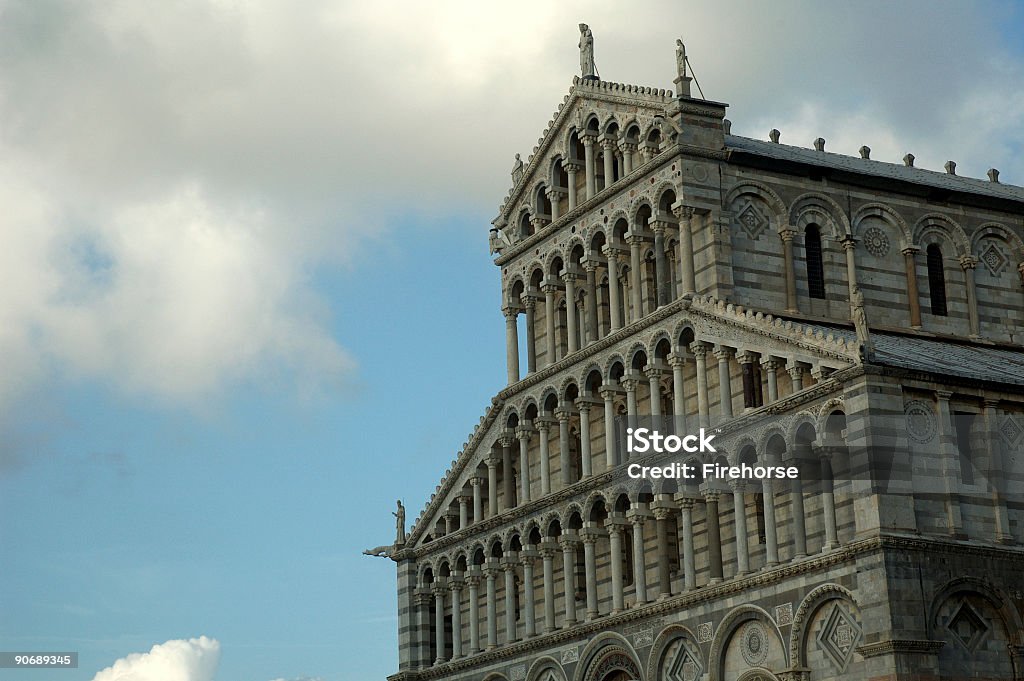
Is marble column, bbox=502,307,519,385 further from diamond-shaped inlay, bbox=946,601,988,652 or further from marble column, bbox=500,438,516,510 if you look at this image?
diamond-shaped inlay, bbox=946,601,988,652

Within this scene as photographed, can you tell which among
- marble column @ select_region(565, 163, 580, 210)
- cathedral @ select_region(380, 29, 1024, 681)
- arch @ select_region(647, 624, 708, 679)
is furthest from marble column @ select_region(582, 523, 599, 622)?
marble column @ select_region(565, 163, 580, 210)

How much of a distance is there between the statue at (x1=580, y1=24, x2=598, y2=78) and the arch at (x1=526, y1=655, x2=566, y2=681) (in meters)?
19.0

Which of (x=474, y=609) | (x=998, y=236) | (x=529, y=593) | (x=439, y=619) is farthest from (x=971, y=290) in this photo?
(x=439, y=619)

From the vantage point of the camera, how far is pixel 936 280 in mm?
58938

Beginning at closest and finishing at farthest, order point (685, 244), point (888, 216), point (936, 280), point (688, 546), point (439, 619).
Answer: point (688, 546) < point (685, 244) < point (888, 216) < point (936, 280) < point (439, 619)

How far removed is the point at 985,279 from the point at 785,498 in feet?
45.8

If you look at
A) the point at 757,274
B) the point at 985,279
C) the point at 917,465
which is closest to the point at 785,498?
the point at 917,465

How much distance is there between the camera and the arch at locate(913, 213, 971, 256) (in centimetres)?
5884

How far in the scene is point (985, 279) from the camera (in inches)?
2352

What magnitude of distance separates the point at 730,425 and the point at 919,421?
6.14 meters

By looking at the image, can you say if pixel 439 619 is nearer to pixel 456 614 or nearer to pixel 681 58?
Answer: pixel 456 614

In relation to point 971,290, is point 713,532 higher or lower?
lower

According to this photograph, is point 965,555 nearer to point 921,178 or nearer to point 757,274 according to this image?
point 757,274

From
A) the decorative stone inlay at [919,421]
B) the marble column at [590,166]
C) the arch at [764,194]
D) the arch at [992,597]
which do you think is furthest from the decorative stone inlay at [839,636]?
the marble column at [590,166]
